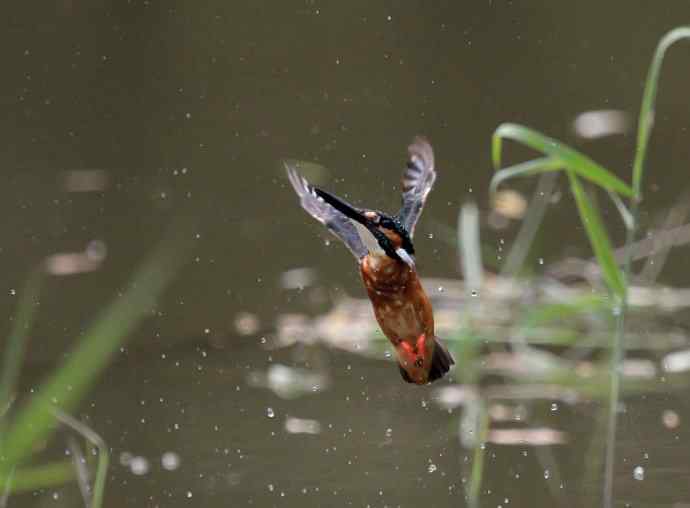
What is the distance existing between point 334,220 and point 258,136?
2485 millimetres

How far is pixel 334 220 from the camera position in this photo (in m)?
1.93

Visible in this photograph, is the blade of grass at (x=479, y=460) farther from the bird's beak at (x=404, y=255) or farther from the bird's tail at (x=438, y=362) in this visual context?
the bird's beak at (x=404, y=255)

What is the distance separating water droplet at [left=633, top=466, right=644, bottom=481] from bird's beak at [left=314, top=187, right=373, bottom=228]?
88cm

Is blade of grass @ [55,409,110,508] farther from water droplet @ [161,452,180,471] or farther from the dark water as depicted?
the dark water

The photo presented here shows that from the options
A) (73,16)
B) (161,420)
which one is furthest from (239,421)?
(73,16)

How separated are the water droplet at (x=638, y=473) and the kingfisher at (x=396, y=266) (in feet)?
2.08

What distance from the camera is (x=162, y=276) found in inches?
153

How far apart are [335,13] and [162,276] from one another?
3.87ft

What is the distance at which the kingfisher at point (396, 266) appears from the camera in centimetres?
175

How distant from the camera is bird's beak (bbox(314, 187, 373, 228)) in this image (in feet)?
5.53

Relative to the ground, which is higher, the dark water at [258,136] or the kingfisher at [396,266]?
the dark water at [258,136]

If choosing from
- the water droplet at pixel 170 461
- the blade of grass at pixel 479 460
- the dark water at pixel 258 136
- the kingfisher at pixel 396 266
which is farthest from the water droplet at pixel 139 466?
the kingfisher at pixel 396 266

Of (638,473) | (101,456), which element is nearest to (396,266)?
Result: (101,456)

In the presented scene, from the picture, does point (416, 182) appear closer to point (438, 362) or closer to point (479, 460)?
point (438, 362)
